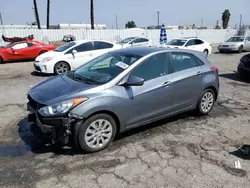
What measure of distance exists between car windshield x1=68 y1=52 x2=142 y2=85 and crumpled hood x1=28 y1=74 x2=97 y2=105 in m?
0.20

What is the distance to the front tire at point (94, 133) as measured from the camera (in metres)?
3.35

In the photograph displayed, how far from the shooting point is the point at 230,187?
281cm

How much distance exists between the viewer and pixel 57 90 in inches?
142

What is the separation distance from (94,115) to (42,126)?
75 cm

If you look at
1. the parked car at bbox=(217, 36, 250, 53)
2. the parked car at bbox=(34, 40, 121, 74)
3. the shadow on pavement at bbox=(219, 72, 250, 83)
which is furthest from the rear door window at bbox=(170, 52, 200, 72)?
the parked car at bbox=(217, 36, 250, 53)

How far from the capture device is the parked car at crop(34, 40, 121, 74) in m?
9.28

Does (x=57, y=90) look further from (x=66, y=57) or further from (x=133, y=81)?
(x=66, y=57)

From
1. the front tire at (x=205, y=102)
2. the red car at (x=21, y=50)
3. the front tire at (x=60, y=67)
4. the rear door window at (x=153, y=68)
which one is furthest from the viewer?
the red car at (x=21, y=50)

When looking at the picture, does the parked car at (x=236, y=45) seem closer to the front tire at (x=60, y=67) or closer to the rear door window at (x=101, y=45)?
the rear door window at (x=101, y=45)

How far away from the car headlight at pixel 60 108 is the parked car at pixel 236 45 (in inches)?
732

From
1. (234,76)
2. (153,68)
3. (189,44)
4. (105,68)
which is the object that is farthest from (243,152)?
(189,44)

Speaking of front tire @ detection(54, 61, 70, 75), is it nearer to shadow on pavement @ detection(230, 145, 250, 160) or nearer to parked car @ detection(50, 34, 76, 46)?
shadow on pavement @ detection(230, 145, 250, 160)

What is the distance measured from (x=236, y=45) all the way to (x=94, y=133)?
18654 millimetres

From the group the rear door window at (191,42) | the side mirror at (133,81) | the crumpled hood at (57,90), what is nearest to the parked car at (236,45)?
the rear door window at (191,42)
